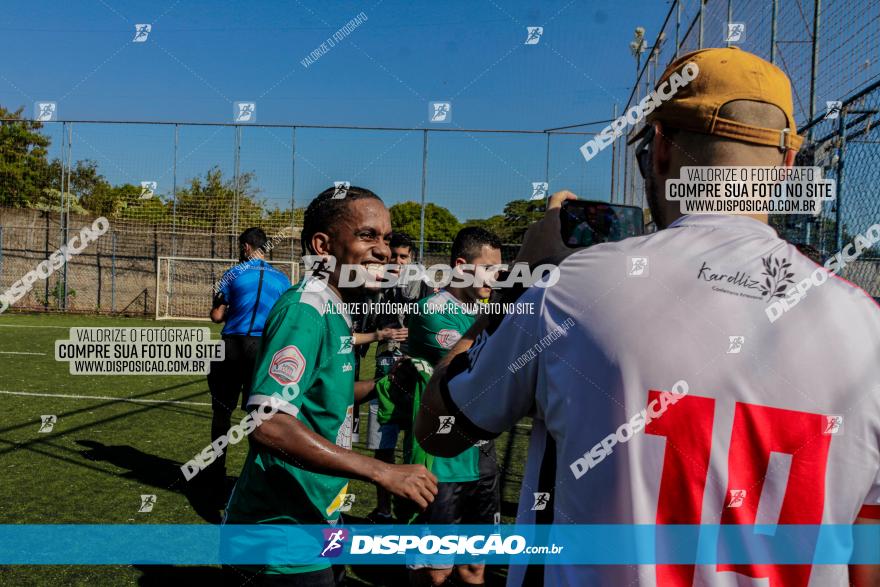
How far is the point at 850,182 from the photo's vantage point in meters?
4.71

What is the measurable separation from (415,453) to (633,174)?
868 cm

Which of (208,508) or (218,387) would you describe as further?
(218,387)

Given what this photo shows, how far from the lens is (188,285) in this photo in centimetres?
2283

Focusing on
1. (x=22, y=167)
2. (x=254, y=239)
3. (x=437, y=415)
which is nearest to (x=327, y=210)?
(x=437, y=415)

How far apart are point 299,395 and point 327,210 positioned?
3.00ft

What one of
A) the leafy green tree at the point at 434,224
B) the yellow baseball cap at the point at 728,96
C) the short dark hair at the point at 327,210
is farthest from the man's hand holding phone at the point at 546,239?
the leafy green tree at the point at 434,224

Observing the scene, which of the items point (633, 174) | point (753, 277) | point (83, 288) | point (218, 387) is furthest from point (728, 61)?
point (83, 288)

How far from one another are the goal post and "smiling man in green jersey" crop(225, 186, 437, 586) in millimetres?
20128

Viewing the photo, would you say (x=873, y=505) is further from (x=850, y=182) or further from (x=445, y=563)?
(x=850, y=182)

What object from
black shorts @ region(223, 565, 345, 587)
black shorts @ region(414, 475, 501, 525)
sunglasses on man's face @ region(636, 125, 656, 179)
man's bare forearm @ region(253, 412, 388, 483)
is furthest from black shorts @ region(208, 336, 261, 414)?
sunglasses on man's face @ region(636, 125, 656, 179)

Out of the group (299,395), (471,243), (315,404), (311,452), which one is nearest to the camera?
(311,452)

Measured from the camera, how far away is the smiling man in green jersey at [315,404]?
6.82ft

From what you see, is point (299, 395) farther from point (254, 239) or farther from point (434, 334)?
point (254, 239)

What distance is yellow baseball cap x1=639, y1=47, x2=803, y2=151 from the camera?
1181 millimetres
